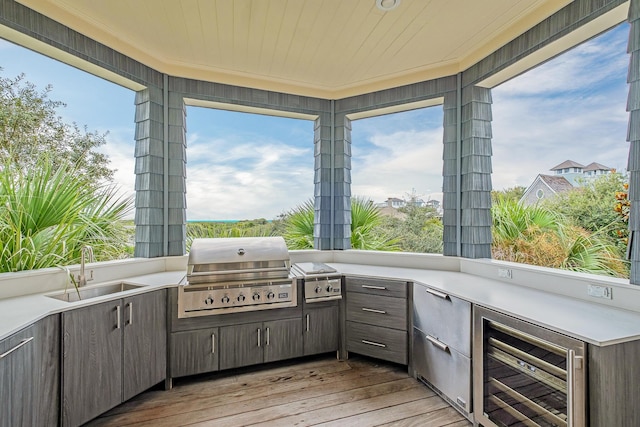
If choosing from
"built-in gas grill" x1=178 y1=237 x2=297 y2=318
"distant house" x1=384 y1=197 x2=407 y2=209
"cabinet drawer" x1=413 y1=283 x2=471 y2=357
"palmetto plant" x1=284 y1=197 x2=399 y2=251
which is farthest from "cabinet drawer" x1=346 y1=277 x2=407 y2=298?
"distant house" x1=384 y1=197 x2=407 y2=209

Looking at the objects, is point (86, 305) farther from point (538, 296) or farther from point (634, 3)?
point (634, 3)

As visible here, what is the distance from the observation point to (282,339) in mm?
2629

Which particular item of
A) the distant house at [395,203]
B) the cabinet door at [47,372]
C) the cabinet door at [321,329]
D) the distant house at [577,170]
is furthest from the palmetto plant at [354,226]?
the cabinet door at [47,372]

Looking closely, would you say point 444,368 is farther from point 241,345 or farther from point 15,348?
point 15,348

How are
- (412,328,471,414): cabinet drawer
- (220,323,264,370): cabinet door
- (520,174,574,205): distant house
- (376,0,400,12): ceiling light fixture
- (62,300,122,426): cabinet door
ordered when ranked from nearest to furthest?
(62,300,122,426): cabinet door
(412,328,471,414): cabinet drawer
(376,0,400,12): ceiling light fixture
(520,174,574,205): distant house
(220,323,264,370): cabinet door

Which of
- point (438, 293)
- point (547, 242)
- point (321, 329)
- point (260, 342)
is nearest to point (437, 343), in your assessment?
point (438, 293)

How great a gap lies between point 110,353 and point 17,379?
0.54m

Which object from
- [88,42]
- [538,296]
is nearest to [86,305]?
[88,42]

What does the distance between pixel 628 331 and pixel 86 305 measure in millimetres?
2791

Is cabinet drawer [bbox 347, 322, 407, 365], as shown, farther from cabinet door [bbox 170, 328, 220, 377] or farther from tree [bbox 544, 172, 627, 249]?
tree [bbox 544, 172, 627, 249]

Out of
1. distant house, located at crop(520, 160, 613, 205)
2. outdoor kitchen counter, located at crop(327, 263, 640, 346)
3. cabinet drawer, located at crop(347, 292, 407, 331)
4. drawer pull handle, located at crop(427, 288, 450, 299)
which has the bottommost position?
cabinet drawer, located at crop(347, 292, 407, 331)

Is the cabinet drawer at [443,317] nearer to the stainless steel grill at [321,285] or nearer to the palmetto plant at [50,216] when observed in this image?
the stainless steel grill at [321,285]

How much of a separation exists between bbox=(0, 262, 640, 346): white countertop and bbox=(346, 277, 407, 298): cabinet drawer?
0.06 m

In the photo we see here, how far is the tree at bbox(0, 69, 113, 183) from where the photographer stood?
2150 millimetres
